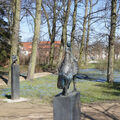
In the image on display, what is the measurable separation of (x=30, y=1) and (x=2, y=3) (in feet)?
9.06

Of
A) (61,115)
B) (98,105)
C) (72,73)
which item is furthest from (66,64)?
(98,105)

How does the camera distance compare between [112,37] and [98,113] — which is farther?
[112,37]

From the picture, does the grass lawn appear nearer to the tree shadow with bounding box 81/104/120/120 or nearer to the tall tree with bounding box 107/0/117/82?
the tree shadow with bounding box 81/104/120/120

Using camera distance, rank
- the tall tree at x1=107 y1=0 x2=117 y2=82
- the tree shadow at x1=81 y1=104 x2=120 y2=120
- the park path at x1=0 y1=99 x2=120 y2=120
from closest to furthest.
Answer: the park path at x1=0 y1=99 x2=120 y2=120 < the tree shadow at x1=81 y1=104 x2=120 y2=120 < the tall tree at x1=107 y1=0 x2=117 y2=82

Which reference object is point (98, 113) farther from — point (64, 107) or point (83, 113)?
point (64, 107)

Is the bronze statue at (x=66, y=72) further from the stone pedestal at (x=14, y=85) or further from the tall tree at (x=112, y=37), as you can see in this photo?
the tall tree at (x=112, y=37)

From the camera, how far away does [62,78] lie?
12.3 ft

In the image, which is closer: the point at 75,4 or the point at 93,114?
the point at 93,114

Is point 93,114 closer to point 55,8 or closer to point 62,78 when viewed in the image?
point 62,78

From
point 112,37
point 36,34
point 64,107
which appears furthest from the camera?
point 36,34

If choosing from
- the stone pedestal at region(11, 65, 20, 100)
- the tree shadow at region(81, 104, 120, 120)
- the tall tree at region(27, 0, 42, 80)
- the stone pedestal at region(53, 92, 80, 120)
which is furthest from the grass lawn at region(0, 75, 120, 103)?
the stone pedestal at region(53, 92, 80, 120)

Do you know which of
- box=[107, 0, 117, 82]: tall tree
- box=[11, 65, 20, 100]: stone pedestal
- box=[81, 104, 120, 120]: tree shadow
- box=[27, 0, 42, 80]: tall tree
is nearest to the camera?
box=[81, 104, 120, 120]: tree shadow

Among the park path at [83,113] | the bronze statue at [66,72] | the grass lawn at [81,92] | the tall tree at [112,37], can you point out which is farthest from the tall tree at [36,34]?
the bronze statue at [66,72]

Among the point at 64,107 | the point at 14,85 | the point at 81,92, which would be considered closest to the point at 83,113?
the point at 64,107
